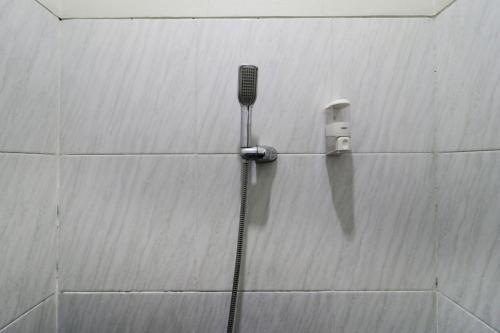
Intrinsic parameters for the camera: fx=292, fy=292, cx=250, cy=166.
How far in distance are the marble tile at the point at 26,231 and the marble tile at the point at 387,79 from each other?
907mm

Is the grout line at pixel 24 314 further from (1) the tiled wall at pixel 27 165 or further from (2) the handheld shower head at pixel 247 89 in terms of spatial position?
(2) the handheld shower head at pixel 247 89

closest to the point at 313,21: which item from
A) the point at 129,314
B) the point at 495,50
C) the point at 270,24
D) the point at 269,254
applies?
the point at 270,24

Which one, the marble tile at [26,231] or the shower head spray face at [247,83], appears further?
the shower head spray face at [247,83]

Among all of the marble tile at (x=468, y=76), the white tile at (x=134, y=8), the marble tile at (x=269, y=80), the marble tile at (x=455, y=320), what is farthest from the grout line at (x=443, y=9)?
the marble tile at (x=455, y=320)

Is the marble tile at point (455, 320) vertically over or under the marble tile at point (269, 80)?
under

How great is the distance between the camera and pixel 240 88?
33.3 inches

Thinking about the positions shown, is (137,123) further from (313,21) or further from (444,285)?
(444,285)

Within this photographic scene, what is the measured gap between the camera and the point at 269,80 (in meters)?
0.92

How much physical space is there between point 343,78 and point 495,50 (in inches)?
14.5

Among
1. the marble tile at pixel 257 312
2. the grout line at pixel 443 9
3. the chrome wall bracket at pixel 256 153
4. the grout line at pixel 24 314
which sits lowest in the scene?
the marble tile at pixel 257 312

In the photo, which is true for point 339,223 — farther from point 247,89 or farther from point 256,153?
point 247,89

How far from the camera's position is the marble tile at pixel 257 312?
897 millimetres

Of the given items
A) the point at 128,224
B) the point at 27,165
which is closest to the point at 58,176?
the point at 27,165

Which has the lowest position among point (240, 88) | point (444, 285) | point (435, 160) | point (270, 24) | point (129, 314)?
point (129, 314)
